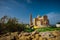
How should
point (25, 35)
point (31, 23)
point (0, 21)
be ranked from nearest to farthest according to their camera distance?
point (25, 35) < point (0, 21) < point (31, 23)

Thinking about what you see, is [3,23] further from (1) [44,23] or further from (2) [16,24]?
(1) [44,23]

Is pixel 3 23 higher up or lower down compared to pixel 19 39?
higher up

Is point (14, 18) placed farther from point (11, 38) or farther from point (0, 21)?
point (11, 38)

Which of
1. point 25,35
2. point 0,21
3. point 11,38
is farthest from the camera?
point 0,21

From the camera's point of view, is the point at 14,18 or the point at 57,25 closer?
the point at 14,18

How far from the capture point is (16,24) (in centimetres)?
467

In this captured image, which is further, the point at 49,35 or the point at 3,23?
the point at 3,23

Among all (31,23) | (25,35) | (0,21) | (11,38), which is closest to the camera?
(11,38)

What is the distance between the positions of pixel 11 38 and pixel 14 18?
1.31m

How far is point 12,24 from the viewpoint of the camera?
459cm

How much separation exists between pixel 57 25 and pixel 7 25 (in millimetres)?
2619

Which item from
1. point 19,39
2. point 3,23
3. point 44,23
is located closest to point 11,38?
point 19,39

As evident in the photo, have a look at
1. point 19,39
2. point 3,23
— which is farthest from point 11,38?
point 3,23

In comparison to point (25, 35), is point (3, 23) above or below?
above
